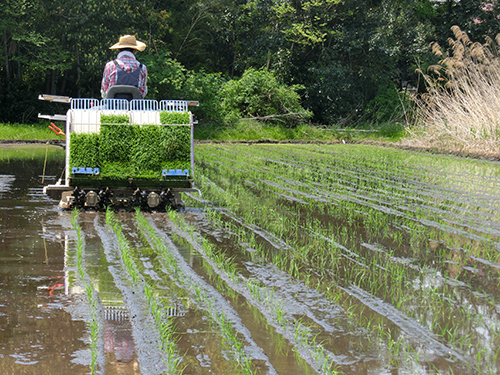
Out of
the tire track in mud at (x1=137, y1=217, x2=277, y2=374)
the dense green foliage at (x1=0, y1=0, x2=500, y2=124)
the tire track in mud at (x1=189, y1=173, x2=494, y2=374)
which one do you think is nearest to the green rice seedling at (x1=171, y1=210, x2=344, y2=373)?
the tire track in mud at (x1=137, y1=217, x2=277, y2=374)

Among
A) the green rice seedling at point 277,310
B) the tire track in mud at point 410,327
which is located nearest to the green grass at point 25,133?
the green rice seedling at point 277,310

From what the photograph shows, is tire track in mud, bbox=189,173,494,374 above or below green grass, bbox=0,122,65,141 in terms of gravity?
below

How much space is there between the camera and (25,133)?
85.9ft

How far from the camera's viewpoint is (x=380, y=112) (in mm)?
34406

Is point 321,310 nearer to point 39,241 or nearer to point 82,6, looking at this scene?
point 39,241

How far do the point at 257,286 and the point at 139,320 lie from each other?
4.13ft

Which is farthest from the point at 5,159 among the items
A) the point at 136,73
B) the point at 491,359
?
the point at 491,359

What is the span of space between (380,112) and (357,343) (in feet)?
101

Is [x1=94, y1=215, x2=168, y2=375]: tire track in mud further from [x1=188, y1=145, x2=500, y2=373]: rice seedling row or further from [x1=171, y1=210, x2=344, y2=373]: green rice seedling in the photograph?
[x1=188, y1=145, x2=500, y2=373]: rice seedling row

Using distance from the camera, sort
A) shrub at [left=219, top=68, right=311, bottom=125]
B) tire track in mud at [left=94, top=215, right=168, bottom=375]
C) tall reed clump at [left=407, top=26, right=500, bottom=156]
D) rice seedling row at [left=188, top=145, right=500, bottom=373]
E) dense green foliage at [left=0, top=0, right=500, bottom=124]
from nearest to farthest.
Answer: tire track in mud at [left=94, top=215, right=168, bottom=375], rice seedling row at [left=188, top=145, right=500, bottom=373], tall reed clump at [left=407, top=26, right=500, bottom=156], dense green foliage at [left=0, top=0, right=500, bottom=124], shrub at [left=219, top=68, right=311, bottom=125]

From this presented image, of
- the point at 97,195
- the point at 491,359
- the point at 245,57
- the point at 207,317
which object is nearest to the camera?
the point at 491,359

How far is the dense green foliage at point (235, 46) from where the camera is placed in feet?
93.6

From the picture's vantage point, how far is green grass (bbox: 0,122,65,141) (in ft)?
85.1

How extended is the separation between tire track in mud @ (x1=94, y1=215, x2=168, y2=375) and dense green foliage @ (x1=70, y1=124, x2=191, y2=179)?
2.51 metres
